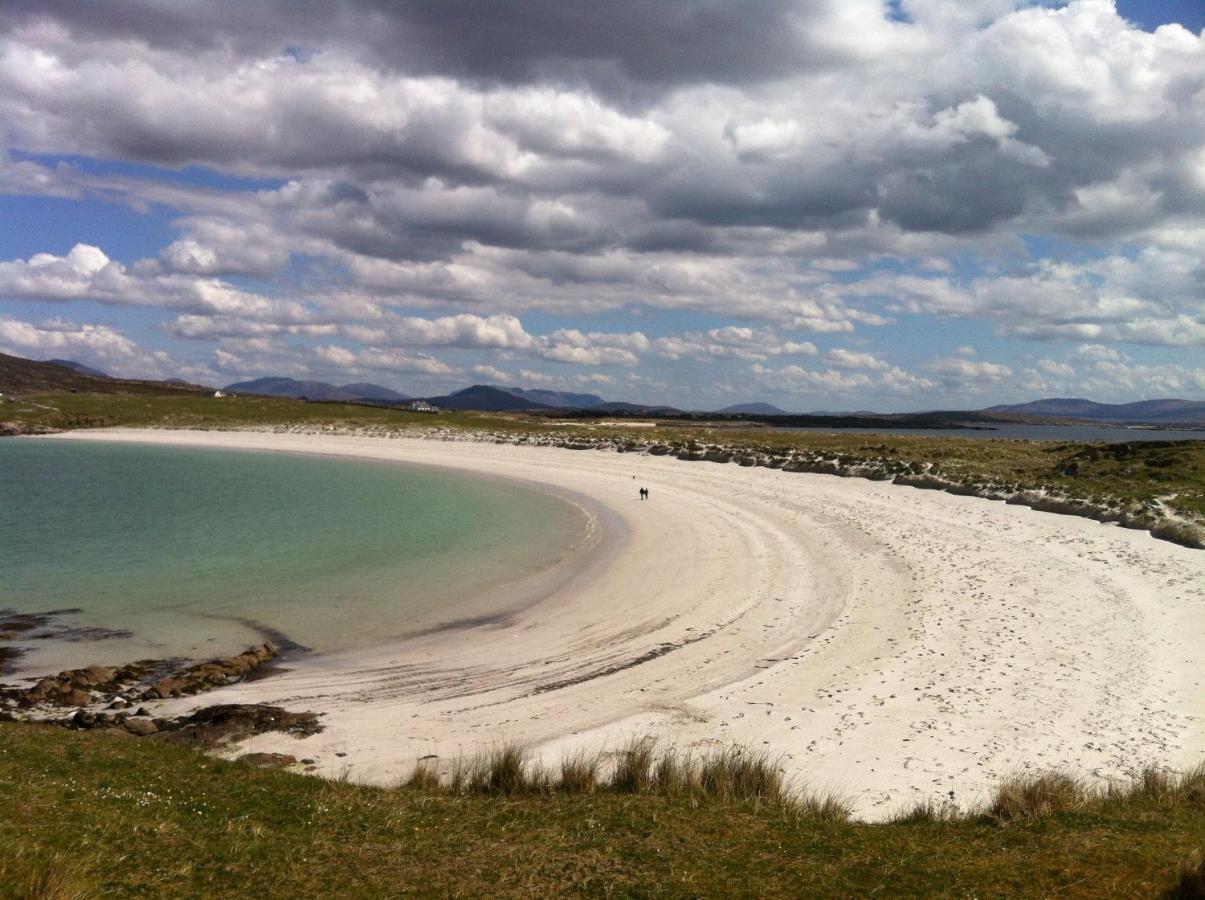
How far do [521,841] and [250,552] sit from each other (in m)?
22.7

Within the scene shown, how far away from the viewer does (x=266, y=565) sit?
80.8ft

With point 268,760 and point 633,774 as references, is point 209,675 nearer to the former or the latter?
point 268,760

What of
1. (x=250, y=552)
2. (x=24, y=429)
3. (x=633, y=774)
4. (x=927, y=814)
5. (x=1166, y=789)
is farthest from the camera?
(x=24, y=429)

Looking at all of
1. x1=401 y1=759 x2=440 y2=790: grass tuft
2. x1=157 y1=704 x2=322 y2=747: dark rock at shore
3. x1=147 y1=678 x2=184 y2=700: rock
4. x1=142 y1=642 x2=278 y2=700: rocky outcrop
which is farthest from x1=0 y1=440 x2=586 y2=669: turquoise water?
x1=401 y1=759 x2=440 y2=790: grass tuft

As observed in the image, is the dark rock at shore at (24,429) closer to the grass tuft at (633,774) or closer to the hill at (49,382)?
the hill at (49,382)

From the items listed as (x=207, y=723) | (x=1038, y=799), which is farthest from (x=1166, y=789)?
(x=207, y=723)

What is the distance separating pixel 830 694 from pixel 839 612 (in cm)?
576

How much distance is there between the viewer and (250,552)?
87.5ft

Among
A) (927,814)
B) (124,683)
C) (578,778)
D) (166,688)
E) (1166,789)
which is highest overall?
(1166,789)

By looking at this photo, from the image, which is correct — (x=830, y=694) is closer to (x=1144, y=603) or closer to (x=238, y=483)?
(x=1144, y=603)

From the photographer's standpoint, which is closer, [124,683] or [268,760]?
[268,760]

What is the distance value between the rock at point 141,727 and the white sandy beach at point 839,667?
1.27 m

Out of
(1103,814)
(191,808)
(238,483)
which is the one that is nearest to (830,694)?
(1103,814)

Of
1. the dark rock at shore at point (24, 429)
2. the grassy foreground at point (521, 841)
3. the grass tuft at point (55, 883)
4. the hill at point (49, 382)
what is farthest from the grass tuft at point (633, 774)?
the hill at point (49, 382)
